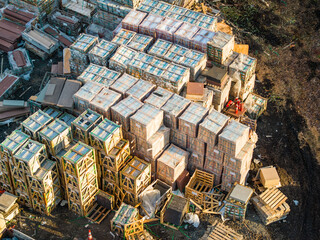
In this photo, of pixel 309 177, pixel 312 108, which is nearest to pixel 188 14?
pixel 312 108

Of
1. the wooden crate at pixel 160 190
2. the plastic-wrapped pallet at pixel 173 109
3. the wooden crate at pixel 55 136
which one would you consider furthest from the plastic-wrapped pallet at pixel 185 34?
the wooden crate at pixel 55 136

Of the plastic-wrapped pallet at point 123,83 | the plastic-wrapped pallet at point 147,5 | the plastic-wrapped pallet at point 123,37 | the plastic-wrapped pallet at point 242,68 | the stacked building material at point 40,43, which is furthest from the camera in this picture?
the stacked building material at point 40,43

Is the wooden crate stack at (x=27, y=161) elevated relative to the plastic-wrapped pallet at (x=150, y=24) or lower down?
lower down

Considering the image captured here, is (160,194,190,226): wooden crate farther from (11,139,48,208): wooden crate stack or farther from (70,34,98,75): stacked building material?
(70,34,98,75): stacked building material

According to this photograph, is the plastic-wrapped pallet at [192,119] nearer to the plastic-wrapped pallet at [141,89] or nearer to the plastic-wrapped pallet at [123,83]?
the plastic-wrapped pallet at [141,89]

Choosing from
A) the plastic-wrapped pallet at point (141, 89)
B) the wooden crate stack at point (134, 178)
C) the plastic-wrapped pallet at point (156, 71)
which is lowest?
the wooden crate stack at point (134, 178)

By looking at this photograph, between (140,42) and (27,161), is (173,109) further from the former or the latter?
(27,161)

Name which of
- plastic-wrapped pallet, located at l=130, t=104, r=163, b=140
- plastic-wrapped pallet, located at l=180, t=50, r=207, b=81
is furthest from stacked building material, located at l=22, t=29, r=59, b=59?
plastic-wrapped pallet, located at l=130, t=104, r=163, b=140
